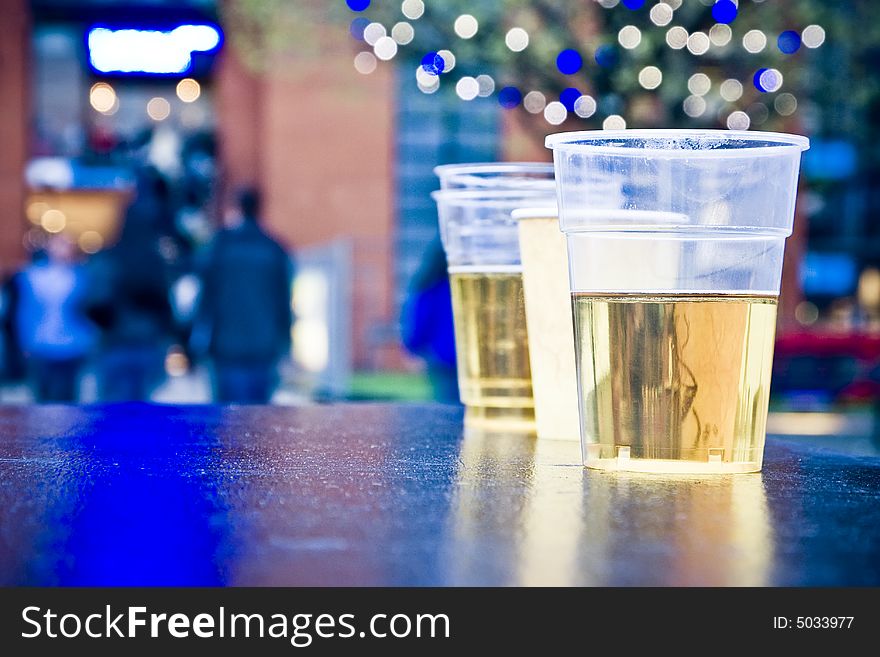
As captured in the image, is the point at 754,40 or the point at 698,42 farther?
the point at 754,40

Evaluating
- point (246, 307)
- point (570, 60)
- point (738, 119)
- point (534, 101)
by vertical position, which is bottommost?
point (246, 307)

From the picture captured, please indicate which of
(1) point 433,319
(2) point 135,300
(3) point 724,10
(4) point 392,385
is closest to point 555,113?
(3) point 724,10

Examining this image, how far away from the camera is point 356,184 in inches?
602

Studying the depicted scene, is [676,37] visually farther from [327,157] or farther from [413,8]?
[327,157]

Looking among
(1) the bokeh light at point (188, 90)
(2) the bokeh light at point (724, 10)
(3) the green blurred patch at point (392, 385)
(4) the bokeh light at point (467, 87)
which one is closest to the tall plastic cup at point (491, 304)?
(2) the bokeh light at point (724, 10)

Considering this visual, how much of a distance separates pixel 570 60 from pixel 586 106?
0.33 m

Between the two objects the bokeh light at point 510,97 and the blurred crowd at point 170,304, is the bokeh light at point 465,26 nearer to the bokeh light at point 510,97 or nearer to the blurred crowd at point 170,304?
the bokeh light at point 510,97

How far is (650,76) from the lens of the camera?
7.61m

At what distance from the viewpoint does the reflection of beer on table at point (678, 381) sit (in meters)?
0.86

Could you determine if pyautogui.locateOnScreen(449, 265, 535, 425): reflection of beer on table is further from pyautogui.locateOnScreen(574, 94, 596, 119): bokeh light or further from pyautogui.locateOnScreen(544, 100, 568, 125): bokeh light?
pyautogui.locateOnScreen(544, 100, 568, 125): bokeh light

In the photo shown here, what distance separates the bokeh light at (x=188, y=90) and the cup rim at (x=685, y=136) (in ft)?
54.4

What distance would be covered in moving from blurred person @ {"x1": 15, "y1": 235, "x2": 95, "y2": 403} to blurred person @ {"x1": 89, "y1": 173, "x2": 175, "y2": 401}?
1415mm

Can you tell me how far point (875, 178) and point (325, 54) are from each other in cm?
900

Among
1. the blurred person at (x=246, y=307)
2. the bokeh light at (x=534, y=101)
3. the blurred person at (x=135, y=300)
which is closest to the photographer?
the blurred person at (x=135, y=300)
